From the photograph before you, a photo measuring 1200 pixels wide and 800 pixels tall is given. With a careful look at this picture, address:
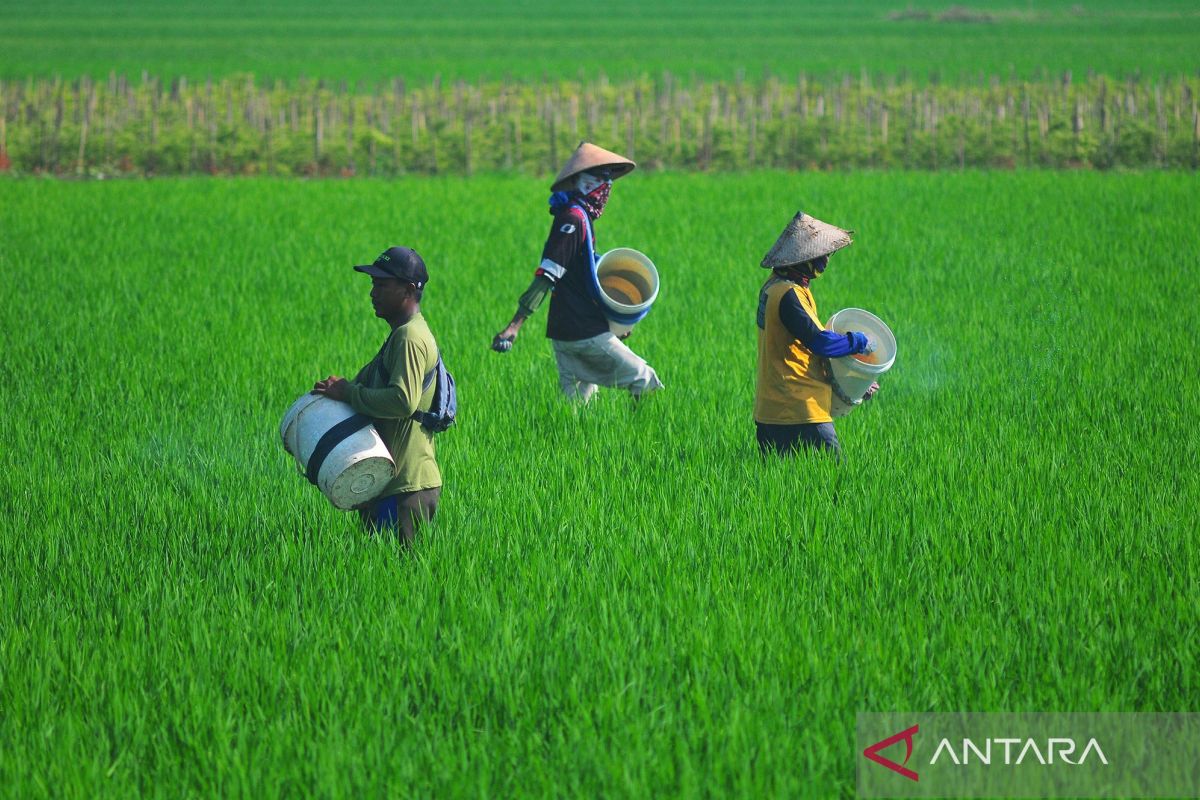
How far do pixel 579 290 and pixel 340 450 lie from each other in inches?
96.4

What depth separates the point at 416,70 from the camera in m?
37.0

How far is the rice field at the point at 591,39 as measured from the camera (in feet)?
120

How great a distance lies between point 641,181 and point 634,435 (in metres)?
12.5

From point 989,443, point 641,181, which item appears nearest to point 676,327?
point 989,443

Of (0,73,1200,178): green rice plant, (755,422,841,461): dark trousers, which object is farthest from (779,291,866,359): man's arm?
(0,73,1200,178): green rice plant

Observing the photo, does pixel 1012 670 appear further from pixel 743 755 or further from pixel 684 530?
pixel 684 530

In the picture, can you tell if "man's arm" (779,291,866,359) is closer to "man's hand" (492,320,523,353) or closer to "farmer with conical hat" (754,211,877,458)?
"farmer with conical hat" (754,211,877,458)

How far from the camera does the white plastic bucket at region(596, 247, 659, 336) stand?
6.09 m

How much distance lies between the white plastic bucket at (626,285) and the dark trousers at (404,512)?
1985 millimetres

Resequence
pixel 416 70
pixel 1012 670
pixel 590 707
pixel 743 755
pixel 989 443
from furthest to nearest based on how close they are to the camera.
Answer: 1. pixel 416 70
2. pixel 989 443
3. pixel 1012 670
4. pixel 590 707
5. pixel 743 755

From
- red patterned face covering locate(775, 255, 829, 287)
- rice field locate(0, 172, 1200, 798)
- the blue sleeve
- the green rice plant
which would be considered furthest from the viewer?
Answer: the green rice plant

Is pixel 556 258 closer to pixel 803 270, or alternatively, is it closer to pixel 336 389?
pixel 803 270

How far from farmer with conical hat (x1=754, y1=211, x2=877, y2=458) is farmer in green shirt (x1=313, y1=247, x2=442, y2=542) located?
5.01 feet

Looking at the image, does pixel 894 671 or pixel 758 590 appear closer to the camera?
pixel 894 671
